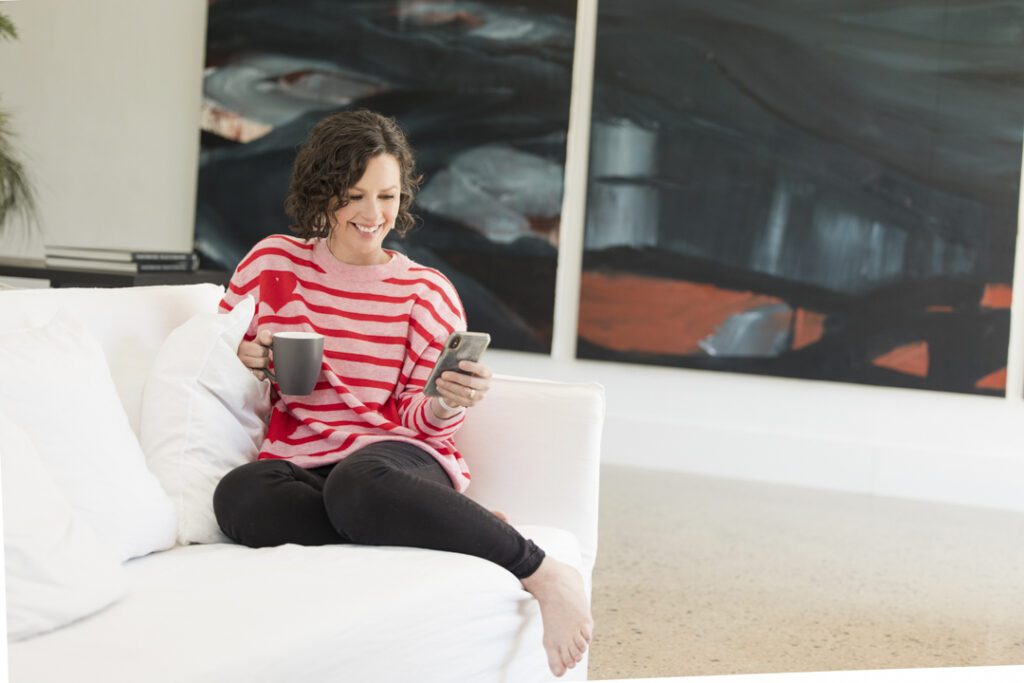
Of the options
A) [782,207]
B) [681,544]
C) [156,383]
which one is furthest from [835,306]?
[156,383]

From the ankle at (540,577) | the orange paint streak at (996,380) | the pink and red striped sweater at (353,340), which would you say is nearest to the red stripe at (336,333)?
the pink and red striped sweater at (353,340)

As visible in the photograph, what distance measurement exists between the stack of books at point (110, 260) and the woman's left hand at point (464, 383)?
1883 mm

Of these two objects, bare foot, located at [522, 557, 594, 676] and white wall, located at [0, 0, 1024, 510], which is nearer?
bare foot, located at [522, 557, 594, 676]

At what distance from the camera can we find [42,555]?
4.61ft

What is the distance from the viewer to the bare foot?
1746mm

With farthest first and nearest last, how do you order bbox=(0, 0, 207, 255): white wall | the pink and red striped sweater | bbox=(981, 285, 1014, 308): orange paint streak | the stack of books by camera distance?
1. bbox=(0, 0, 207, 255): white wall
2. bbox=(981, 285, 1014, 308): orange paint streak
3. the stack of books
4. the pink and red striped sweater

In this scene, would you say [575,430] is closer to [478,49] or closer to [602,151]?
[602,151]

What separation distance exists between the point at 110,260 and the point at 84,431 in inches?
78.5

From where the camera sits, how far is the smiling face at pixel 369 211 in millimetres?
2121

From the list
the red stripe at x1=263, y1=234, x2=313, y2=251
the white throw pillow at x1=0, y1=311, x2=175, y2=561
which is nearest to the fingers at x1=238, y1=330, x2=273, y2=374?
the red stripe at x1=263, y1=234, x2=313, y2=251

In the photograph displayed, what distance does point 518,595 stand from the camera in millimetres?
1775

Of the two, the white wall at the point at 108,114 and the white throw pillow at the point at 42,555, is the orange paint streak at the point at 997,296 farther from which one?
the white throw pillow at the point at 42,555

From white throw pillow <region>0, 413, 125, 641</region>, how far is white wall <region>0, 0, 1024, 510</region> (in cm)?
334

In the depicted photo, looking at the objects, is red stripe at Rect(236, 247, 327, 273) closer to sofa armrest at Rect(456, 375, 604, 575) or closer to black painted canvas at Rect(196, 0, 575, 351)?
sofa armrest at Rect(456, 375, 604, 575)
